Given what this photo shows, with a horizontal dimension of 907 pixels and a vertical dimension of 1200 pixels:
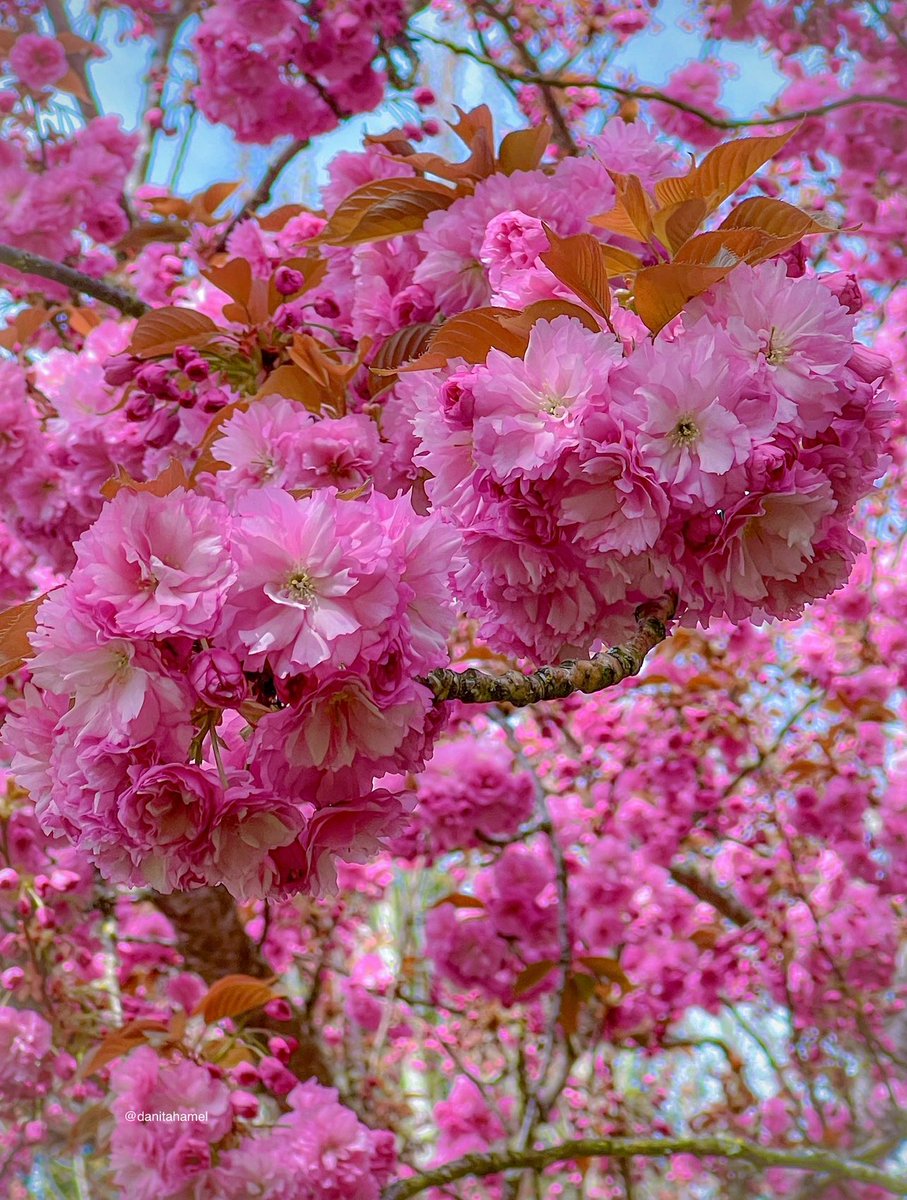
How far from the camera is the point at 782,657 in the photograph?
3.75 m

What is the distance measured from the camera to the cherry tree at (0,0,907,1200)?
0.69 metres

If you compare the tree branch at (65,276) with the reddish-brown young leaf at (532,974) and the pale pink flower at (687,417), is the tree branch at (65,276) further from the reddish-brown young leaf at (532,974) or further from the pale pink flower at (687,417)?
the reddish-brown young leaf at (532,974)

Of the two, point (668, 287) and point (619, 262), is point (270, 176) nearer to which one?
point (619, 262)

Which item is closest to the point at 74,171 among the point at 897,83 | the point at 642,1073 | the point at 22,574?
the point at 22,574

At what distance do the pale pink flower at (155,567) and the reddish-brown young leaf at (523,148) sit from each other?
0.63 metres

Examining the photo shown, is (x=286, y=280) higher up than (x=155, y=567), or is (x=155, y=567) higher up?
(x=286, y=280)

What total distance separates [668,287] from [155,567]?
449mm

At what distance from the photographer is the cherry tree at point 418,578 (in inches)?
27.0

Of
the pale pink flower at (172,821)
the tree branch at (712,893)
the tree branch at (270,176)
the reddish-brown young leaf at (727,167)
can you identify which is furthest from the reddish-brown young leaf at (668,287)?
the tree branch at (712,893)

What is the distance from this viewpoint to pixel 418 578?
703 millimetres

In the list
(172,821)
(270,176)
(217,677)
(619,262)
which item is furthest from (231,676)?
(270,176)

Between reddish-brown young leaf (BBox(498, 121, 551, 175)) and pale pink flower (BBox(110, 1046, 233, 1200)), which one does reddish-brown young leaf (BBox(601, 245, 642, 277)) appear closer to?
reddish-brown young leaf (BBox(498, 121, 551, 175))

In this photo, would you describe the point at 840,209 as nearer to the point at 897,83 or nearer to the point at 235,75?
the point at 897,83

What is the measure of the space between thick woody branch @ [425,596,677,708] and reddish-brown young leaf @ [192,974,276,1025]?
836 millimetres
